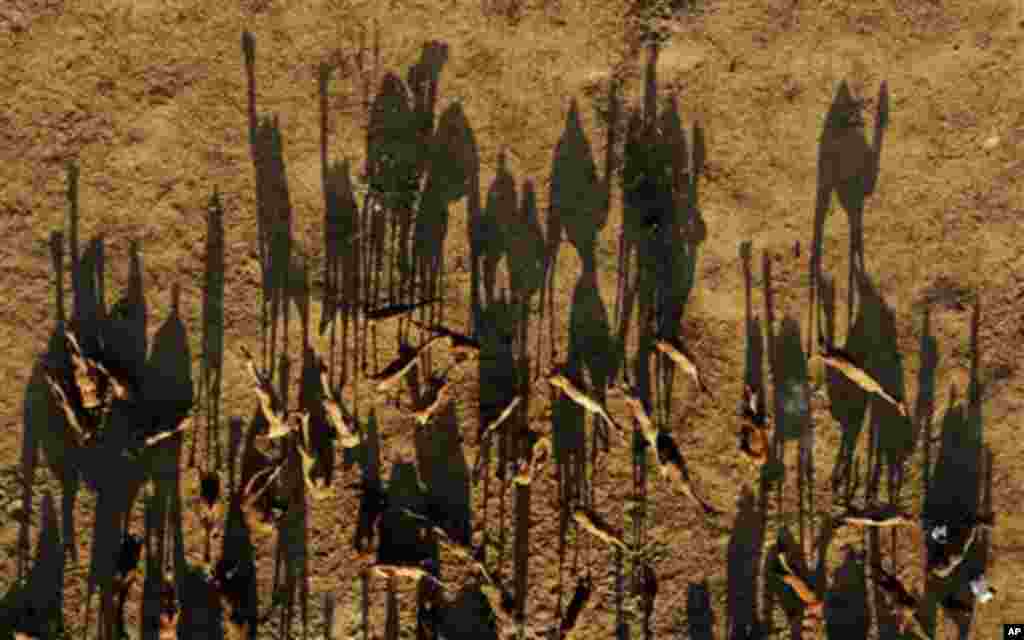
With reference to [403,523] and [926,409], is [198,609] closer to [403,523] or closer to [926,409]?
[403,523]

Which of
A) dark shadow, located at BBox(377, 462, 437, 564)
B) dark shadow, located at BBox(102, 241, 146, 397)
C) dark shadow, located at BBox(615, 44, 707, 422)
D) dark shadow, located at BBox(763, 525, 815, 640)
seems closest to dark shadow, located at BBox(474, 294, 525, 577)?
dark shadow, located at BBox(377, 462, 437, 564)

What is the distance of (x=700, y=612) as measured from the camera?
8.98 m

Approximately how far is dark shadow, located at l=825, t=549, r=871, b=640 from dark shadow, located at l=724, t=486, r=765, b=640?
0.88 meters

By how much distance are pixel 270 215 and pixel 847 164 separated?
6.50 m

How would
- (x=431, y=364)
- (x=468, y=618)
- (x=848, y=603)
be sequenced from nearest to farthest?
(x=431, y=364)
(x=468, y=618)
(x=848, y=603)

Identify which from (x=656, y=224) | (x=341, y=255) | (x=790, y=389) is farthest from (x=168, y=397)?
(x=790, y=389)

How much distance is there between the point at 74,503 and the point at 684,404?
692 centimetres

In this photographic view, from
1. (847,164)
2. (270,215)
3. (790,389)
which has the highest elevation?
(847,164)

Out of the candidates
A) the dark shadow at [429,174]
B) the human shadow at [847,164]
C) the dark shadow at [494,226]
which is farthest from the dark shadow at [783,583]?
the dark shadow at [429,174]

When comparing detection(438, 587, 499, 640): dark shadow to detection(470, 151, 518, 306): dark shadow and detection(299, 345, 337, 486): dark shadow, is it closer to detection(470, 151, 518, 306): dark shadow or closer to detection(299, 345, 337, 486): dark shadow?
detection(299, 345, 337, 486): dark shadow

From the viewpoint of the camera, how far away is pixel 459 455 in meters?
8.86

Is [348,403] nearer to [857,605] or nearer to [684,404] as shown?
[684,404]

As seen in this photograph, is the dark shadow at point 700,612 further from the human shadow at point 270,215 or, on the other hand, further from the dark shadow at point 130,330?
the dark shadow at point 130,330

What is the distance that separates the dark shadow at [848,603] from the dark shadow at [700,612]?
1.21 meters
